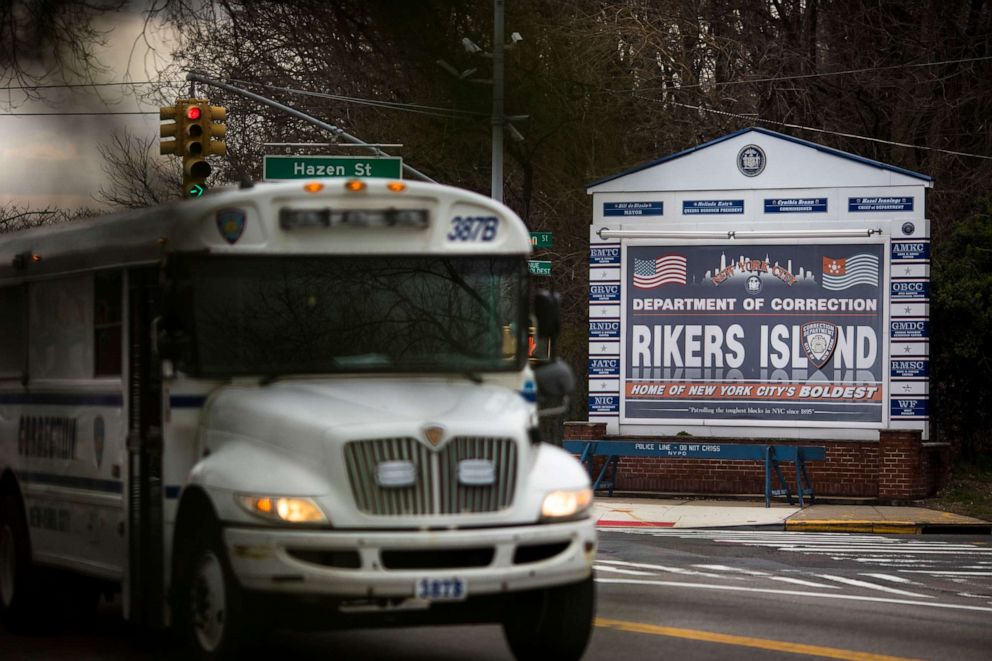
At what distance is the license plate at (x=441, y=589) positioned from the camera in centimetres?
792

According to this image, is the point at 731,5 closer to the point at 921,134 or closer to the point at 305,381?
the point at 921,134

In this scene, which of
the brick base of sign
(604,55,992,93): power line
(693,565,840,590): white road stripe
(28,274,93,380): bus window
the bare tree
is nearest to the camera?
the bare tree

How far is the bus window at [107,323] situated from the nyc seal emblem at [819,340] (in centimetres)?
1758

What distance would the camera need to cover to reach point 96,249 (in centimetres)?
997

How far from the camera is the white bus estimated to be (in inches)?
315

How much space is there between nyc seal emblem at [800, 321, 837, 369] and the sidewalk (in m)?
2.30

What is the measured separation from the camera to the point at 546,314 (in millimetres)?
9266

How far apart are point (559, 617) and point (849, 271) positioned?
59.5 ft

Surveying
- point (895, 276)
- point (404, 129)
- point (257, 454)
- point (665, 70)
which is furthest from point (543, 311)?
point (665, 70)

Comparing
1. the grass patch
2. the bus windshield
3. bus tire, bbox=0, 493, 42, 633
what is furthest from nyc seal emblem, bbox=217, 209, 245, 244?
the grass patch

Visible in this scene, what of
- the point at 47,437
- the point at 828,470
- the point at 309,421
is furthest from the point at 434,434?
the point at 828,470

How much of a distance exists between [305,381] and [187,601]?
1.28 m

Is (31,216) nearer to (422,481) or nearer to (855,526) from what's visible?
(422,481)

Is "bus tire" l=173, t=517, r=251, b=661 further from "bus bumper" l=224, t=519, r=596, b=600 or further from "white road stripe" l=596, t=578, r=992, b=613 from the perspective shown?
"white road stripe" l=596, t=578, r=992, b=613
